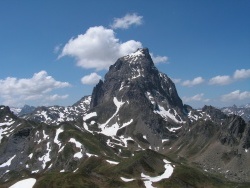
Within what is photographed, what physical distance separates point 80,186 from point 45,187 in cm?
1670

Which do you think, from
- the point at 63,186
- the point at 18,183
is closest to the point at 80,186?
the point at 63,186

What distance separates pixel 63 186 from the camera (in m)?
200

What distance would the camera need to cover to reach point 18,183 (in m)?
196

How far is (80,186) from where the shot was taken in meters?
199

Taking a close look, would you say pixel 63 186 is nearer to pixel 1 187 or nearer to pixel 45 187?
pixel 45 187

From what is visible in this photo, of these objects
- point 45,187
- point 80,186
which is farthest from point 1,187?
point 80,186

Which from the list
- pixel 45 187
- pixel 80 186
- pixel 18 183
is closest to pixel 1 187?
pixel 18 183

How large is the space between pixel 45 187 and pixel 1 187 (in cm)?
2073

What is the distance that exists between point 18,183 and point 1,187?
8084mm

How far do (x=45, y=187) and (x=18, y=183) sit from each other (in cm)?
1299

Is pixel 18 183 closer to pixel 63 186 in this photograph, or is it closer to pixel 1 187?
pixel 1 187

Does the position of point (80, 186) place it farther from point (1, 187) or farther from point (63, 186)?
point (1, 187)

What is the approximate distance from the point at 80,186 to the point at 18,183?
29.5m

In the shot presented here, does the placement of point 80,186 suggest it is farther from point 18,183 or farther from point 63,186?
point 18,183
